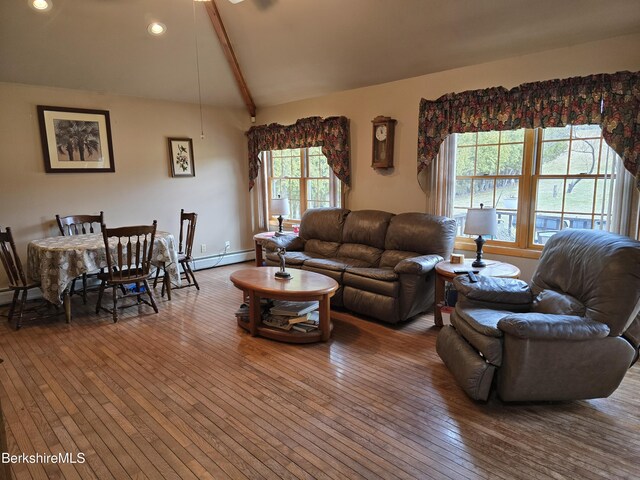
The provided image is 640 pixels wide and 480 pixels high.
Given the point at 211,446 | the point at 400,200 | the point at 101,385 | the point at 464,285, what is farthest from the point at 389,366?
the point at 400,200

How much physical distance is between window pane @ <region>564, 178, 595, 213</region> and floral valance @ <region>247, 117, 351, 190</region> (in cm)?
257

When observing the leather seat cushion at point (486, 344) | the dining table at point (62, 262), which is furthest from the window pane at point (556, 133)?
the dining table at point (62, 262)

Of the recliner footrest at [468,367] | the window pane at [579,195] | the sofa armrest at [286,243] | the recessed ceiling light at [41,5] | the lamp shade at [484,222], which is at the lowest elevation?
the recliner footrest at [468,367]

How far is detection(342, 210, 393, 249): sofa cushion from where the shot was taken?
4559 millimetres

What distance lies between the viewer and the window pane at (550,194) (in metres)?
3.82

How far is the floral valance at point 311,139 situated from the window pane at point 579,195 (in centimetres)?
257

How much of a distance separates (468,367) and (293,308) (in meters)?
1.63

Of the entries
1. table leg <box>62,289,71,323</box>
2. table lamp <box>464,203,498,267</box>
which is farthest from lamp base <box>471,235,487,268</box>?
table leg <box>62,289,71,323</box>

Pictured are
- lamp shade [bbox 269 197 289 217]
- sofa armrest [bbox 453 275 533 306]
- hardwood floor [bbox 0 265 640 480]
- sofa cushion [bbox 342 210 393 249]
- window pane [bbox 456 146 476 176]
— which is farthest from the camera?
lamp shade [bbox 269 197 289 217]

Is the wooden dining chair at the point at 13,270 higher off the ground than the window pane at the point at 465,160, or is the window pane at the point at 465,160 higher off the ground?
the window pane at the point at 465,160

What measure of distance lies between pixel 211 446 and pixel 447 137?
3.71 m

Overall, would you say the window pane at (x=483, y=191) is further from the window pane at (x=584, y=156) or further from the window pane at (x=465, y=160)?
the window pane at (x=584, y=156)

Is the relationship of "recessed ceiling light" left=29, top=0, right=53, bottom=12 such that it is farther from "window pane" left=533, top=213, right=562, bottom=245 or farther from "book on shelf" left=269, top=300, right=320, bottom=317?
"window pane" left=533, top=213, right=562, bottom=245

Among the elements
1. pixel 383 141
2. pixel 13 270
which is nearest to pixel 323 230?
pixel 383 141
